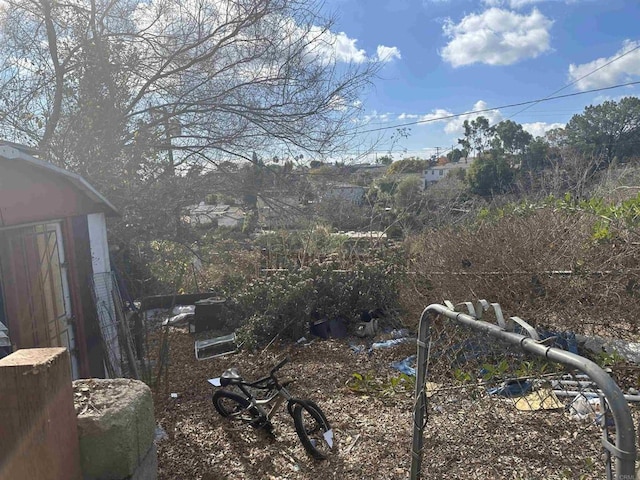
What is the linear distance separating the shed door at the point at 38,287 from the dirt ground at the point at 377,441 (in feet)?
4.13

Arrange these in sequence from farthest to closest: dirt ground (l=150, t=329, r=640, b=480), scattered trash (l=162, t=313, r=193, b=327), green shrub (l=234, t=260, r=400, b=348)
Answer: scattered trash (l=162, t=313, r=193, b=327) → green shrub (l=234, t=260, r=400, b=348) → dirt ground (l=150, t=329, r=640, b=480)

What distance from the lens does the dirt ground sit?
3.27m

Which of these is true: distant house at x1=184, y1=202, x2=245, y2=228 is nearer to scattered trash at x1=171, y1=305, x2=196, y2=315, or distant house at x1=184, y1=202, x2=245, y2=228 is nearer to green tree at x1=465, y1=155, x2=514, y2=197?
scattered trash at x1=171, y1=305, x2=196, y2=315

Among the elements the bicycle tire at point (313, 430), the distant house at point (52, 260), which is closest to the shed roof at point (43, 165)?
the distant house at point (52, 260)

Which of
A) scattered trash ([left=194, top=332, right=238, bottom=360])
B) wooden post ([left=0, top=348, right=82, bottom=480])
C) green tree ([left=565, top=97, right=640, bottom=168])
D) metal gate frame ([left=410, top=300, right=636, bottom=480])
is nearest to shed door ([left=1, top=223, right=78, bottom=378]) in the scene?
scattered trash ([left=194, top=332, right=238, bottom=360])

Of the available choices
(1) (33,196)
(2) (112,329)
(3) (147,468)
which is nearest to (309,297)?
(2) (112,329)

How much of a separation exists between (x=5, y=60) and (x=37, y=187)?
5.25m

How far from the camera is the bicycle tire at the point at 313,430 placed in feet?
12.4

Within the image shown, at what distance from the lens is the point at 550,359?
1.64 metres

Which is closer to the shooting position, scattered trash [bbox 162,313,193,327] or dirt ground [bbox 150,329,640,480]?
dirt ground [bbox 150,329,640,480]

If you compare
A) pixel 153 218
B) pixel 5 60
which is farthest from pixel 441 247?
pixel 5 60

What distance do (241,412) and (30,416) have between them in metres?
3.20

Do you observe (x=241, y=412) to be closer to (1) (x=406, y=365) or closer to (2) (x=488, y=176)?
(1) (x=406, y=365)

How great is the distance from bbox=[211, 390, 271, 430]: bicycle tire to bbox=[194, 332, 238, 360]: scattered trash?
2515 mm
